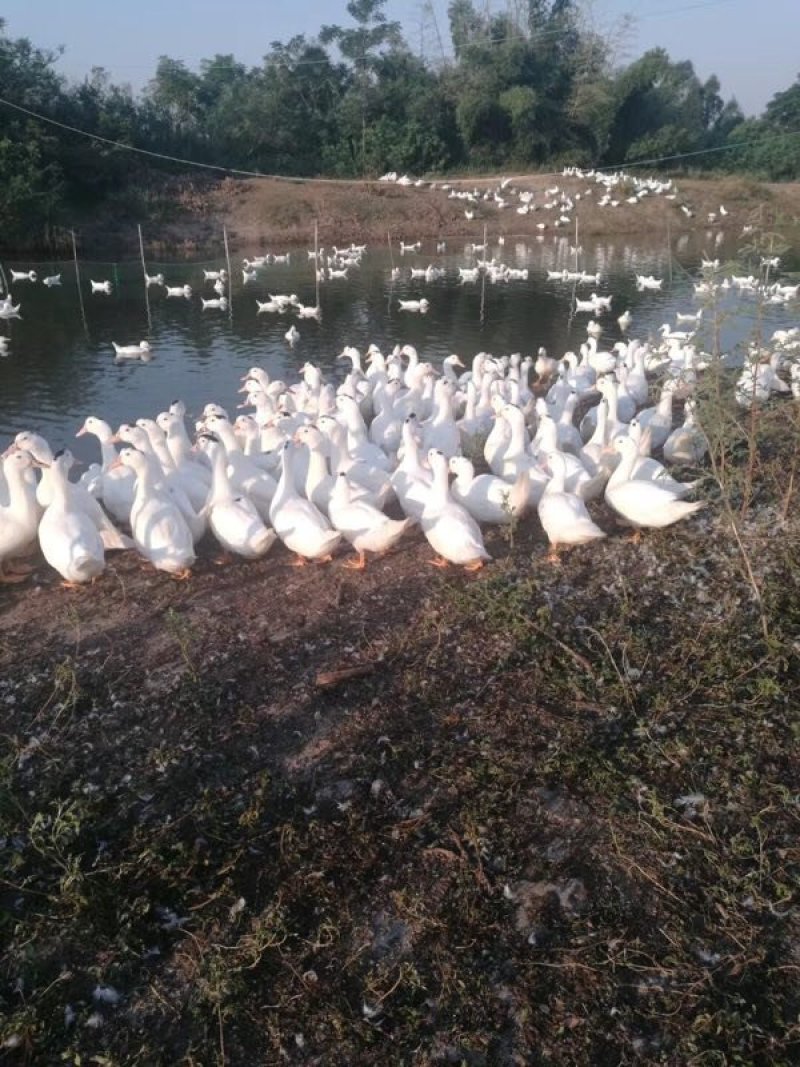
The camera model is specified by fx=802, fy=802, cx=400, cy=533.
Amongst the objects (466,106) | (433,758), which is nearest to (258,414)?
(433,758)

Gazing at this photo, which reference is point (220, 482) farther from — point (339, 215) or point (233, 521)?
point (339, 215)

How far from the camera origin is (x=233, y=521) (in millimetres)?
7961

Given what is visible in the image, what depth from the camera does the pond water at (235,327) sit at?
17.0m

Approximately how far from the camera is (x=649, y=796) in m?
4.77

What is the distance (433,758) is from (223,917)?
5.33 feet

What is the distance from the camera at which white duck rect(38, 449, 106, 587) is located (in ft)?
24.2

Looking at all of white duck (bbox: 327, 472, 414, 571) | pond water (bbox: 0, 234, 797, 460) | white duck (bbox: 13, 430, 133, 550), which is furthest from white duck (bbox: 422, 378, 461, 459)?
pond water (bbox: 0, 234, 797, 460)

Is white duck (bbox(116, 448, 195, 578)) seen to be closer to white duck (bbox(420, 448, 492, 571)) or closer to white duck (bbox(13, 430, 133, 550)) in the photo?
white duck (bbox(13, 430, 133, 550))

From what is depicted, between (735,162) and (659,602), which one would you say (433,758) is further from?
(735,162)

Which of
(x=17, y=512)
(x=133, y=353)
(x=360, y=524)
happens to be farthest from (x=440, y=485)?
(x=133, y=353)

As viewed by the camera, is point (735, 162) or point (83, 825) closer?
point (83, 825)

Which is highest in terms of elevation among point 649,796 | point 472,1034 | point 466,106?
point 466,106

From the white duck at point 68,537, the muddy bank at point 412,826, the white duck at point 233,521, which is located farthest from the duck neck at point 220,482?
the muddy bank at point 412,826

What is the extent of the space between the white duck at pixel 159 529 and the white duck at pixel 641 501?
14.1 feet
